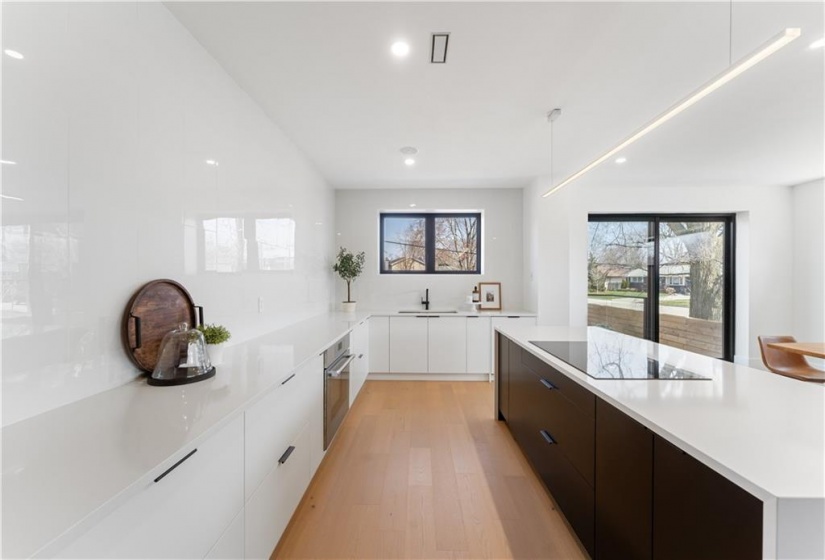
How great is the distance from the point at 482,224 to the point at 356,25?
343 cm

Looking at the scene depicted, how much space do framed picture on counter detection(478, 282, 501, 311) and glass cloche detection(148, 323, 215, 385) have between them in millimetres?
3759

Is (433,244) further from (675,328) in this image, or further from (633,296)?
(675,328)

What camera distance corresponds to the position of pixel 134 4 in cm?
135

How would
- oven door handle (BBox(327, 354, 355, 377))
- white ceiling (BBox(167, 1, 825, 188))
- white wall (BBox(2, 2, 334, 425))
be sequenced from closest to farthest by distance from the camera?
white wall (BBox(2, 2, 334, 425))
white ceiling (BBox(167, 1, 825, 188))
oven door handle (BBox(327, 354, 355, 377))

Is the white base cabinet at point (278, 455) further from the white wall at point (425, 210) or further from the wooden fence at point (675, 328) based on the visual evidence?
the wooden fence at point (675, 328)

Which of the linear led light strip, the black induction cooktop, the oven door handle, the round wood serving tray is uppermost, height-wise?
the linear led light strip

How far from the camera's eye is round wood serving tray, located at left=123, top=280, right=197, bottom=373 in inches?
50.8

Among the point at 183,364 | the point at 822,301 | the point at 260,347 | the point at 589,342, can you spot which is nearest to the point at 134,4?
the point at 183,364

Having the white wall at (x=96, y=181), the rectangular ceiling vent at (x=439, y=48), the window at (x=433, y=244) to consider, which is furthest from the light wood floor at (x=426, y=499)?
the rectangular ceiling vent at (x=439, y=48)

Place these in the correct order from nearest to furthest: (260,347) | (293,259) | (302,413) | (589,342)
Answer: (302,413)
(260,347)
(589,342)
(293,259)

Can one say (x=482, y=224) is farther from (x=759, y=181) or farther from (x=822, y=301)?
(x=822, y=301)

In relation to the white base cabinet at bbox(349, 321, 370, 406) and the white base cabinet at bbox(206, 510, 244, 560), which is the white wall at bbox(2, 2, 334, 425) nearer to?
the white base cabinet at bbox(206, 510, 244, 560)

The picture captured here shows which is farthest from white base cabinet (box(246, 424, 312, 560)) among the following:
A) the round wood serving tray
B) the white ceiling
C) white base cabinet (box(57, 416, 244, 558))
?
the white ceiling

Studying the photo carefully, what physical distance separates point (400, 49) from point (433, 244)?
3.17m
